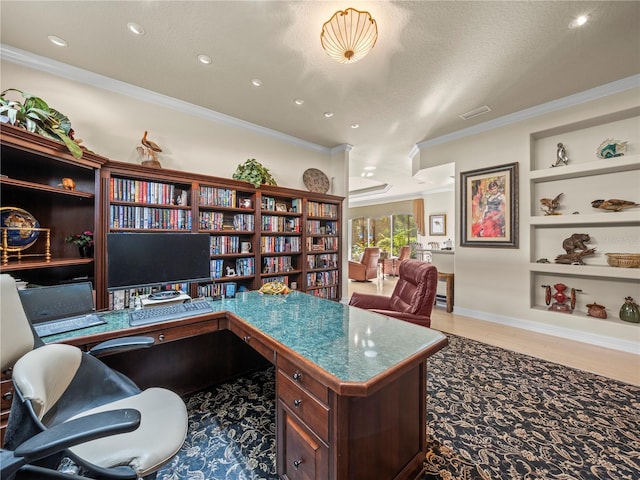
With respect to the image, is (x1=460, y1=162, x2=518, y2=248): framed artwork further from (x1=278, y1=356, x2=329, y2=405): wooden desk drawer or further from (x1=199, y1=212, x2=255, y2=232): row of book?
(x1=278, y1=356, x2=329, y2=405): wooden desk drawer

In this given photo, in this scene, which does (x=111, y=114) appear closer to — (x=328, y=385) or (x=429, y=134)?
(x=328, y=385)

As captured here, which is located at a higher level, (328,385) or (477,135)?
(477,135)

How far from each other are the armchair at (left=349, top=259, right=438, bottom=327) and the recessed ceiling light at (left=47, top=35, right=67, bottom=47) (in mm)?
3453

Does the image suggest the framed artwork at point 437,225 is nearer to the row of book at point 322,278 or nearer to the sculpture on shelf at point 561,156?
the sculpture on shelf at point 561,156

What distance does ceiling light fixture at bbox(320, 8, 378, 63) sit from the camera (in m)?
1.79

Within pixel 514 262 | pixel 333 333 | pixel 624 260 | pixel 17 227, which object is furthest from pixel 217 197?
pixel 624 260

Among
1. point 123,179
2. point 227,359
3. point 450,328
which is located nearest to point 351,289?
point 450,328

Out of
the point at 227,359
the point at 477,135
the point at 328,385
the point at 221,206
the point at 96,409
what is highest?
the point at 477,135

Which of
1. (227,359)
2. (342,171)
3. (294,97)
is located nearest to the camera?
(227,359)

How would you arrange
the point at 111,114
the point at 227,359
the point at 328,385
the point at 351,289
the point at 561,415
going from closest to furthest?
the point at 328,385 < the point at 561,415 < the point at 227,359 < the point at 111,114 < the point at 351,289

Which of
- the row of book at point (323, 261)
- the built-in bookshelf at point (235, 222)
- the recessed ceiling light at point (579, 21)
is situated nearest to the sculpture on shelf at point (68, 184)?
the built-in bookshelf at point (235, 222)

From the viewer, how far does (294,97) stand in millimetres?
3051

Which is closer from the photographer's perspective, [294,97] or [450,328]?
[294,97]

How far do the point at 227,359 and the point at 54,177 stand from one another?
2174mm
